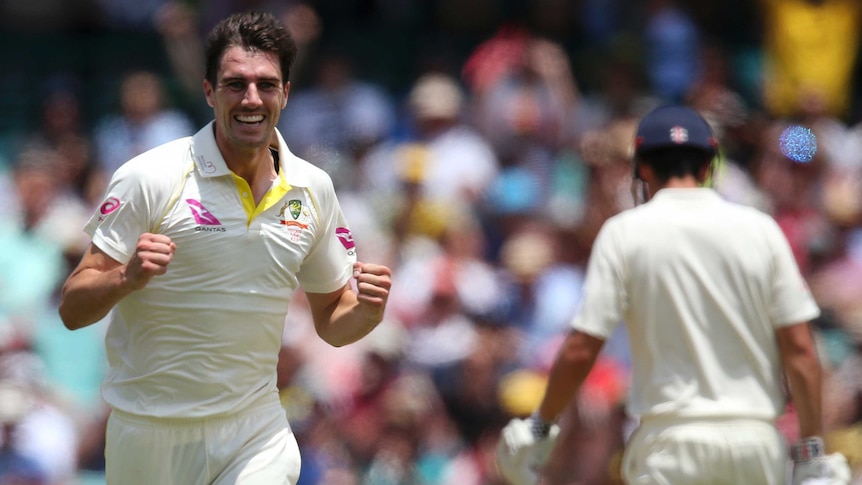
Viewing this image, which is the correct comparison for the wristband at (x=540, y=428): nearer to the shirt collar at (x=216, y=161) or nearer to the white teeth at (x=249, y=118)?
the shirt collar at (x=216, y=161)

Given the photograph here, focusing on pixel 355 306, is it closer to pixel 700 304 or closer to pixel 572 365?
pixel 572 365

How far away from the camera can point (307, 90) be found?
1118 centimetres

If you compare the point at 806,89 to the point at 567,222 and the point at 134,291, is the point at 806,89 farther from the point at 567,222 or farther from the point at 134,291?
the point at 134,291

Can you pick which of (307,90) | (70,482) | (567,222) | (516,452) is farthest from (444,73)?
(516,452)

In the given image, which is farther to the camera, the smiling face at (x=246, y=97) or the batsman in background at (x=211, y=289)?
the smiling face at (x=246, y=97)

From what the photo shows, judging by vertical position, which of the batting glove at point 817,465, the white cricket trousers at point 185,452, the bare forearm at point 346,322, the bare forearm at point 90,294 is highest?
the bare forearm at point 90,294

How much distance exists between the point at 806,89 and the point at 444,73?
296cm

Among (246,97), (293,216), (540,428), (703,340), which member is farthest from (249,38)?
(703,340)

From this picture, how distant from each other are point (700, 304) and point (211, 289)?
174cm

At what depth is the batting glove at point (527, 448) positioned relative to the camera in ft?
16.7

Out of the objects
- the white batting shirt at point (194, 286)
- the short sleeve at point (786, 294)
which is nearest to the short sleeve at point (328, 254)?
the white batting shirt at point (194, 286)

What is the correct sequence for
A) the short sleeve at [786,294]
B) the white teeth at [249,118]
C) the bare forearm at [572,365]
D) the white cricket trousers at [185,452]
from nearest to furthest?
the white cricket trousers at [185,452]
the white teeth at [249,118]
the short sleeve at [786,294]
the bare forearm at [572,365]

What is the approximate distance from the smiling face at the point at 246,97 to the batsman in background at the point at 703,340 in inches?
52.0

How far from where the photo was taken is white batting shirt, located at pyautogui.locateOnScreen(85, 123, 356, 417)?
4434 mm
